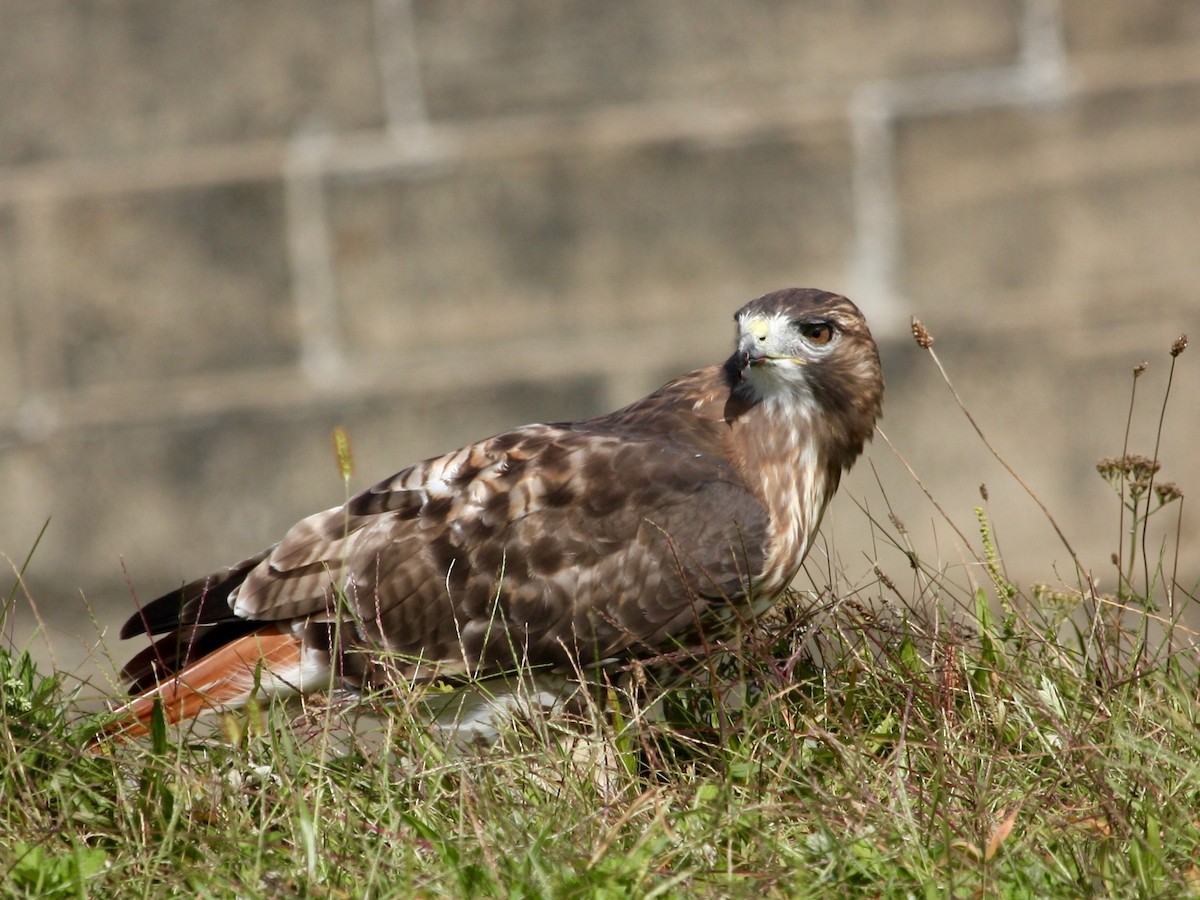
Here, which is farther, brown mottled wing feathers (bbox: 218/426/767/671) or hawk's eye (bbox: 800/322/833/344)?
hawk's eye (bbox: 800/322/833/344)

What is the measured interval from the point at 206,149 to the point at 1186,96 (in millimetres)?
3458

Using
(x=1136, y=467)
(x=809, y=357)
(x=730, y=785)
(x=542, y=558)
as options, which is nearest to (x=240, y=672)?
(x=542, y=558)

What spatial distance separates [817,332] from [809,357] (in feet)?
0.22

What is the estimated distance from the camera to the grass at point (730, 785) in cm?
254

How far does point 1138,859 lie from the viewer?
248 centimetres

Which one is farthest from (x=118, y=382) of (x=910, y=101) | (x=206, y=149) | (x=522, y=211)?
(x=910, y=101)

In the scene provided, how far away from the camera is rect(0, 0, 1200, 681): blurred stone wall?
5.27 m

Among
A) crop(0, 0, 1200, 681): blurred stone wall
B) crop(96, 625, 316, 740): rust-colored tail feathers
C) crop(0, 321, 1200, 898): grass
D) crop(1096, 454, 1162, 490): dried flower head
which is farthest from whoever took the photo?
crop(0, 0, 1200, 681): blurred stone wall

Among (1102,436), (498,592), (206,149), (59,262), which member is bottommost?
(1102,436)

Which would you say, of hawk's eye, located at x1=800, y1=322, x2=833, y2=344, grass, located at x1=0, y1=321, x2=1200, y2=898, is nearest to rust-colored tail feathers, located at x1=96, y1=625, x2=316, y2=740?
grass, located at x1=0, y1=321, x2=1200, y2=898

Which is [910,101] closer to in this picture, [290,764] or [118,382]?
[118,382]

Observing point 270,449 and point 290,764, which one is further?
point 270,449

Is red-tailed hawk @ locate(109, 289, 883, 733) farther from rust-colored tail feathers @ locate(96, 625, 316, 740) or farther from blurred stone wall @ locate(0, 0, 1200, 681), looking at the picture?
blurred stone wall @ locate(0, 0, 1200, 681)

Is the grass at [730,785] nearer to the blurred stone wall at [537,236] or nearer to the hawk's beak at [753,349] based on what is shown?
the hawk's beak at [753,349]
